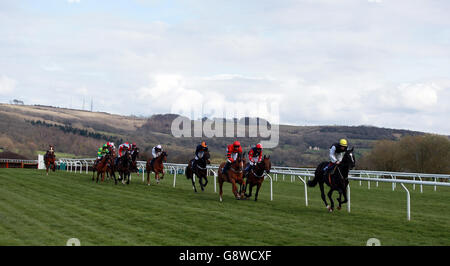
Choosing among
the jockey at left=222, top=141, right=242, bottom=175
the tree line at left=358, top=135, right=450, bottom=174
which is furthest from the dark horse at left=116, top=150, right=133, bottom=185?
the tree line at left=358, top=135, right=450, bottom=174

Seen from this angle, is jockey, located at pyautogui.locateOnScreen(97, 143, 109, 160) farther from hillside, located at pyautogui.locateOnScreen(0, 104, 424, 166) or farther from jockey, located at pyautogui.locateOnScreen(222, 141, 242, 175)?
hillside, located at pyautogui.locateOnScreen(0, 104, 424, 166)

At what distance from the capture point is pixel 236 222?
10.2 metres

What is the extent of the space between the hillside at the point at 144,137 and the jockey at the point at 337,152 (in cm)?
4442

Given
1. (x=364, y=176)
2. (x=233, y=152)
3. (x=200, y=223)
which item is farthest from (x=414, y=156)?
(x=200, y=223)

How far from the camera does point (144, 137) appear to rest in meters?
121

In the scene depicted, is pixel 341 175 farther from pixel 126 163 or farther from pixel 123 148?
pixel 123 148

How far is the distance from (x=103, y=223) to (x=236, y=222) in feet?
8.52

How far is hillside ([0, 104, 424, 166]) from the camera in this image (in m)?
83.2

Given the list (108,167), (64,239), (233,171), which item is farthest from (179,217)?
(108,167)

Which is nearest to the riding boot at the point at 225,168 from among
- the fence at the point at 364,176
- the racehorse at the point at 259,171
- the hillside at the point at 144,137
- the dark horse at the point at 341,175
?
the racehorse at the point at 259,171

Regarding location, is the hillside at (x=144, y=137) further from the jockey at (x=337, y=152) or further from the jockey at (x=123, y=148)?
the jockey at (x=337, y=152)

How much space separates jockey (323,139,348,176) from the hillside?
4442 centimetres

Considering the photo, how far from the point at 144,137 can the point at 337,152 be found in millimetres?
110564

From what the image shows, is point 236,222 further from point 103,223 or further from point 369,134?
A: point 369,134
